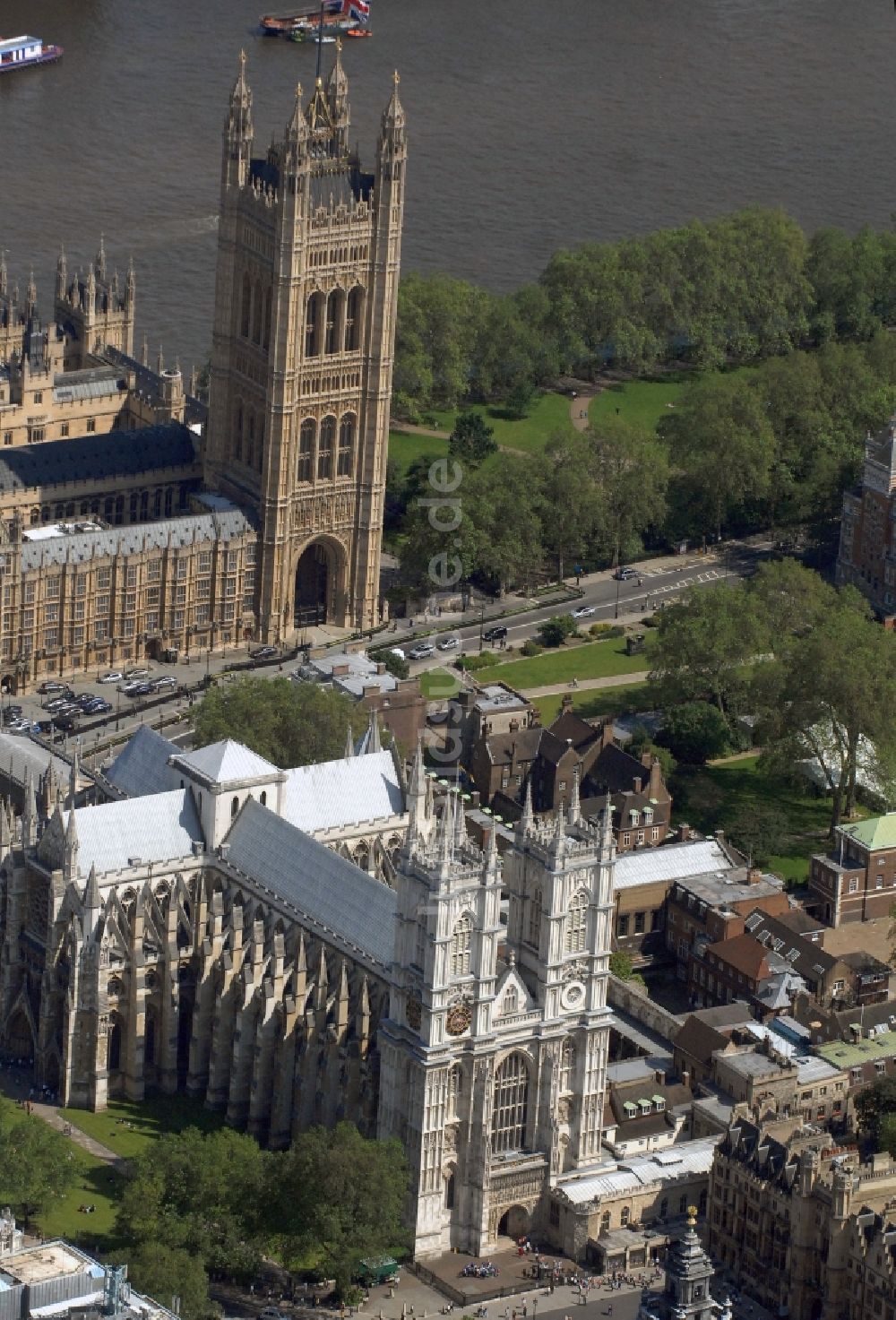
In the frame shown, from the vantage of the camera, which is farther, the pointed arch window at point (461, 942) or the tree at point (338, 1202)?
the pointed arch window at point (461, 942)

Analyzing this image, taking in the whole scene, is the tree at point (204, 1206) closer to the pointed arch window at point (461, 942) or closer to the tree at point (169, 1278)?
the tree at point (169, 1278)

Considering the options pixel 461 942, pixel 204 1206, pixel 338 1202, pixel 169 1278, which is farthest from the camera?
pixel 461 942

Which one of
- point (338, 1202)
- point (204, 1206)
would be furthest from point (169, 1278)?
point (338, 1202)

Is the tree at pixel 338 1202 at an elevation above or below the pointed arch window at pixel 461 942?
below

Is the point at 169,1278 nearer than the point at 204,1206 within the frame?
Yes

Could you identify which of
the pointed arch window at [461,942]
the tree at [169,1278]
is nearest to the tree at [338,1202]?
the tree at [169,1278]

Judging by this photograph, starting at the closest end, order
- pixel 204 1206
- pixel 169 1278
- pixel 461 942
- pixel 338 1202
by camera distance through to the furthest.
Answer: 1. pixel 169 1278
2. pixel 338 1202
3. pixel 204 1206
4. pixel 461 942

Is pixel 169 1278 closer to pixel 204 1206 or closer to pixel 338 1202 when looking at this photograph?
pixel 204 1206
